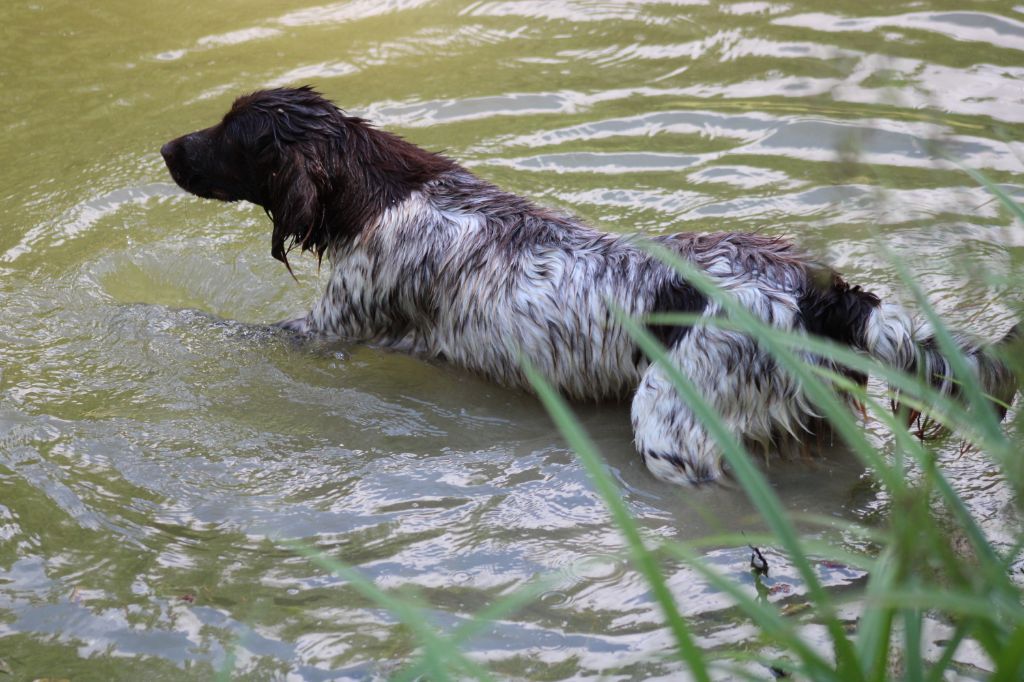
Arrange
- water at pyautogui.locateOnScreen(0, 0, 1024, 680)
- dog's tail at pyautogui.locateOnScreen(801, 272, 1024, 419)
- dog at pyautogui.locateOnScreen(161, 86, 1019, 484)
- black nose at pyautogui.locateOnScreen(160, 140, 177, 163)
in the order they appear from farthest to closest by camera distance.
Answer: black nose at pyautogui.locateOnScreen(160, 140, 177, 163) < dog at pyautogui.locateOnScreen(161, 86, 1019, 484) < dog's tail at pyautogui.locateOnScreen(801, 272, 1024, 419) < water at pyautogui.locateOnScreen(0, 0, 1024, 680)

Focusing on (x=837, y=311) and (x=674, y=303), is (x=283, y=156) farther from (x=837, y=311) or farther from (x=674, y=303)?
(x=837, y=311)

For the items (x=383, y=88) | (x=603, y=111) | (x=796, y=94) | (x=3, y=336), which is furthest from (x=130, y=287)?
(x=796, y=94)

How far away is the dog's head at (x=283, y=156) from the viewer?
5.26m

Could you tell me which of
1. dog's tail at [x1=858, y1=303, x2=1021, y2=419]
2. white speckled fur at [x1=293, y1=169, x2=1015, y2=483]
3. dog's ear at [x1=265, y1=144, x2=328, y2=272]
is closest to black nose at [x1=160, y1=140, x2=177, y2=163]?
dog's ear at [x1=265, y1=144, x2=328, y2=272]

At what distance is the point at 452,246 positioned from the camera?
5.21 meters

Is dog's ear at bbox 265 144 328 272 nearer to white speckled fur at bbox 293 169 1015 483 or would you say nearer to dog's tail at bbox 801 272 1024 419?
white speckled fur at bbox 293 169 1015 483

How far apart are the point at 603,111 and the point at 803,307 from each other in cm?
358

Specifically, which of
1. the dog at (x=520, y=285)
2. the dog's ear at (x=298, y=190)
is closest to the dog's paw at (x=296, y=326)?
the dog at (x=520, y=285)

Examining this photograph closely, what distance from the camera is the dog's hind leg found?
428cm

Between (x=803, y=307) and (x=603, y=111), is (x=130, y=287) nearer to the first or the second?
(x=603, y=111)

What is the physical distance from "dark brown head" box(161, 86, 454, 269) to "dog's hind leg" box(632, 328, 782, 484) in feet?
5.60

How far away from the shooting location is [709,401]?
14.1 feet

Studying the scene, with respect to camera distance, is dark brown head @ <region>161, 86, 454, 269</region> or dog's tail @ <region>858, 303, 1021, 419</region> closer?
dog's tail @ <region>858, 303, 1021, 419</region>

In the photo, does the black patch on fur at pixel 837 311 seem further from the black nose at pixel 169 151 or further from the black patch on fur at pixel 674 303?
the black nose at pixel 169 151
